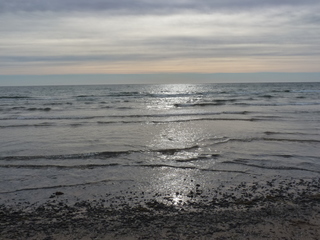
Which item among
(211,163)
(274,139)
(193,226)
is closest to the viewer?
(193,226)

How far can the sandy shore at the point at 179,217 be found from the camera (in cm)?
450

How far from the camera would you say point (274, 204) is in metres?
5.50

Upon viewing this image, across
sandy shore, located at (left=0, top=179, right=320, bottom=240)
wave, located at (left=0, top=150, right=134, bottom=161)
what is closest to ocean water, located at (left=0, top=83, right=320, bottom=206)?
wave, located at (left=0, top=150, right=134, bottom=161)

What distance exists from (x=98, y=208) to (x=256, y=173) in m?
4.07

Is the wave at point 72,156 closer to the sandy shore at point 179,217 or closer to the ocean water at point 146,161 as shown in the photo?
the ocean water at point 146,161

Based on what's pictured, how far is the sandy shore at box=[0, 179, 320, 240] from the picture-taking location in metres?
4.50

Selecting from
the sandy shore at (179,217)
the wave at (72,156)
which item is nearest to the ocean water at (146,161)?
the wave at (72,156)

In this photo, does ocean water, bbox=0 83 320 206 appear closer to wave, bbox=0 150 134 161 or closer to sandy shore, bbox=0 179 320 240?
wave, bbox=0 150 134 161

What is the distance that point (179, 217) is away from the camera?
16.4ft

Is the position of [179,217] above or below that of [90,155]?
above

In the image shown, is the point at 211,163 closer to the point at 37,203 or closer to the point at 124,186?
the point at 124,186

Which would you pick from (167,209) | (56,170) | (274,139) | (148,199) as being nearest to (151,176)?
(148,199)

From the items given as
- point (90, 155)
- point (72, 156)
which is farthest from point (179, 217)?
point (72, 156)

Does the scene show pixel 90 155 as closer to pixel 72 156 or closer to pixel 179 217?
pixel 72 156
